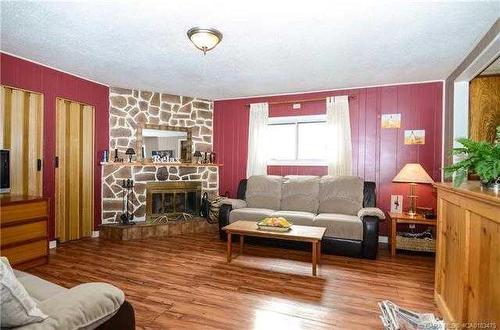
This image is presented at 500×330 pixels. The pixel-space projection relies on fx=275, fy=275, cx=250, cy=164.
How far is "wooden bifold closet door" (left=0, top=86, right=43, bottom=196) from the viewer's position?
3252 mm

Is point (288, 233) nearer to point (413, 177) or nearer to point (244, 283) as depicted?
point (244, 283)

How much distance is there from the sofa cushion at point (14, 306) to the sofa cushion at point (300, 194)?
144 inches

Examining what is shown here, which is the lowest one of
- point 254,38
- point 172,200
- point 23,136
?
point 172,200

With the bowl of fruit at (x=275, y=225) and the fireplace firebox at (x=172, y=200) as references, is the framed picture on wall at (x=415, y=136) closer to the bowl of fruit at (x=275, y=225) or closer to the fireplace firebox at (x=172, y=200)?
the bowl of fruit at (x=275, y=225)

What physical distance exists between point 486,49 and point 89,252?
16.4 feet

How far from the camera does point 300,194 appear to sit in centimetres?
439

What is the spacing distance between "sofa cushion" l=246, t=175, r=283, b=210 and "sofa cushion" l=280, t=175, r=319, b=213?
0.10 metres

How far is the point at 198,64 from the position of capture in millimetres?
3514

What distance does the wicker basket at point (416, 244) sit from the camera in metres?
3.61

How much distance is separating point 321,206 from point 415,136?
178 centimetres

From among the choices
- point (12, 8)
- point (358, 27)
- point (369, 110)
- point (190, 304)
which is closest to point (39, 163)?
point (12, 8)

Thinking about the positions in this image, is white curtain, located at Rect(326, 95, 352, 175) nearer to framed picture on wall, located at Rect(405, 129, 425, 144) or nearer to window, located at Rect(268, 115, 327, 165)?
window, located at Rect(268, 115, 327, 165)

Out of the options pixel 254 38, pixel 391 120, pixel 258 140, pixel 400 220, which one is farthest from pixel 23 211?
pixel 391 120

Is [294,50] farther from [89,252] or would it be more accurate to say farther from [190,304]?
[89,252]
